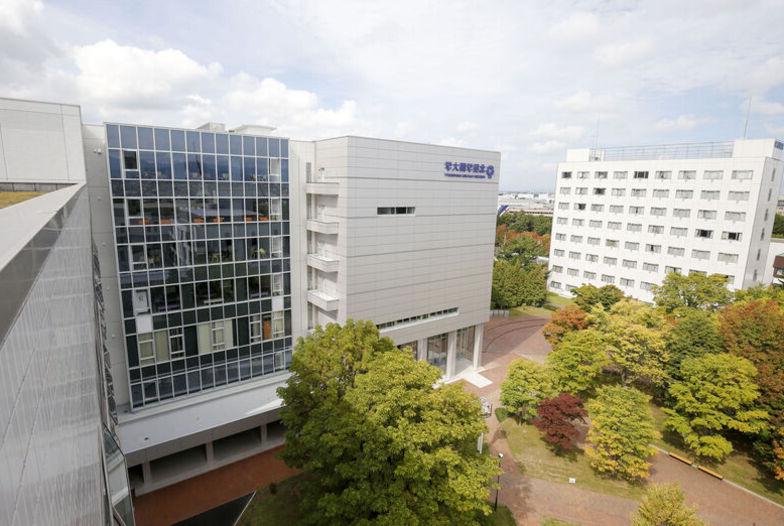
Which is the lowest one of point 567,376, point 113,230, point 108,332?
Answer: point 567,376

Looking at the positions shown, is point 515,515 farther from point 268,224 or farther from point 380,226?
point 268,224

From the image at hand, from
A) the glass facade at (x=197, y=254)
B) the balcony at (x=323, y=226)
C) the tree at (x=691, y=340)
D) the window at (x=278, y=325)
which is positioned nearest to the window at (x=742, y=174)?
the tree at (x=691, y=340)

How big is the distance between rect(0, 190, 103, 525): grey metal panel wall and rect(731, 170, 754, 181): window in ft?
156

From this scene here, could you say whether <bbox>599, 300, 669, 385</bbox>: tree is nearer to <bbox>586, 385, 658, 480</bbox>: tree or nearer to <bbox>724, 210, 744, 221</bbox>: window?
<bbox>586, 385, 658, 480</bbox>: tree

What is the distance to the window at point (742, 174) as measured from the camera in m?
36.5

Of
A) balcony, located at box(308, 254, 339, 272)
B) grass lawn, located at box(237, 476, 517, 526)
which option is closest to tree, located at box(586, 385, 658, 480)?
grass lawn, located at box(237, 476, 517, 526)

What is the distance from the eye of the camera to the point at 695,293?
33375 millimetres

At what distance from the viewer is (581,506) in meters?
17.9

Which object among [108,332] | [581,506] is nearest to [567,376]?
[581,506]

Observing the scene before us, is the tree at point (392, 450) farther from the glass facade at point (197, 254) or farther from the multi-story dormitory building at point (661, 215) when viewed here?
the multi-story dormitory building at point (661, 215)

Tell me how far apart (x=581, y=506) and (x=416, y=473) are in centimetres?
969

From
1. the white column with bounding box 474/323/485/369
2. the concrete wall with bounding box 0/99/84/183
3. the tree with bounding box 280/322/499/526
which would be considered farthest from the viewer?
the white column with bounding box 474/323/485/369

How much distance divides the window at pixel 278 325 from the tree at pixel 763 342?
77.0 feet

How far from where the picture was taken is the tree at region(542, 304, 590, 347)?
95.9ft
